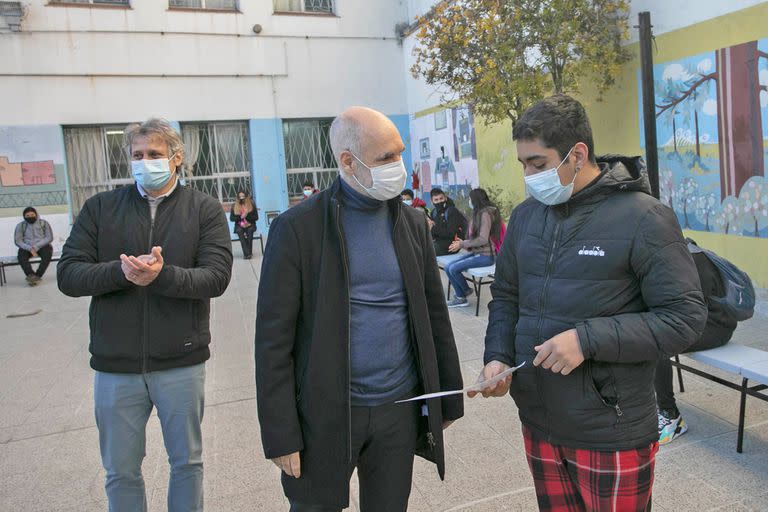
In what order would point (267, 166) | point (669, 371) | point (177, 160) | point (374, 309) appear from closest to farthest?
1. point (374, 309)
2. point (177, 160)
3. point (669, 371)
4. point (267, 166)

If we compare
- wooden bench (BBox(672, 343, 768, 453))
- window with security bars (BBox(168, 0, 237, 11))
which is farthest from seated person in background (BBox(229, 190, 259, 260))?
wooden bench (BBox(672, 343, 768, 453))

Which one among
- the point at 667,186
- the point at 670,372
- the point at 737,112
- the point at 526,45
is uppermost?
the point at 526,45

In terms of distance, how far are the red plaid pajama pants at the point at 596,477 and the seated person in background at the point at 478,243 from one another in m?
5.89

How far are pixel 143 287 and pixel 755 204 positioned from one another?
7.04m

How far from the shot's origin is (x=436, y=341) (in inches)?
91.6

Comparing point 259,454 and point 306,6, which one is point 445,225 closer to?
point 259,454

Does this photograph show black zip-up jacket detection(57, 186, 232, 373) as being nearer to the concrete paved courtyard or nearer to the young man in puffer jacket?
the concrete paved courtyard

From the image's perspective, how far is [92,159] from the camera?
1650cm

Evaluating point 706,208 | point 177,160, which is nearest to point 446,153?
point 706,208

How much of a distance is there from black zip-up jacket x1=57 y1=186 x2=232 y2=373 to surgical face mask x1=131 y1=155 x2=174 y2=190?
0.27 ft

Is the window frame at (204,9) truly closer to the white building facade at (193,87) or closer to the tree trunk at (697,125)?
the white building facade at (193,87)

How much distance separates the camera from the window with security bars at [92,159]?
16297 mm

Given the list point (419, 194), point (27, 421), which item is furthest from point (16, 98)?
point (27, 421)

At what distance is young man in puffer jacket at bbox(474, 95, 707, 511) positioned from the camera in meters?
1.78
